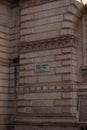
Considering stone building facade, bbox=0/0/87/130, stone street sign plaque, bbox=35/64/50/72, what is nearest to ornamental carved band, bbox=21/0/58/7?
stone building facade, bbox=0/0/87/130

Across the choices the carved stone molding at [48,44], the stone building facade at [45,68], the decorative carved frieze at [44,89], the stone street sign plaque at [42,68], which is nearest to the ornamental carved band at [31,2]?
the stone building facade at [45,68]

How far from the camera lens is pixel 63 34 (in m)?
16.3

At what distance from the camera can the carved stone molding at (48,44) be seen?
53.1ft

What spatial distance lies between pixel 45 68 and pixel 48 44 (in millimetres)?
1222

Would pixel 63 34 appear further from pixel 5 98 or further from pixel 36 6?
pixel 5 98

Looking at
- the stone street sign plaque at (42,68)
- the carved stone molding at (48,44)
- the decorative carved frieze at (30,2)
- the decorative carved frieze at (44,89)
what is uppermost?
the decorative carved frieze at (30,2)

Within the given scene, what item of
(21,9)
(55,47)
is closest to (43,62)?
(55,47)

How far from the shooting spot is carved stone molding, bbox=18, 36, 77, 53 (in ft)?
53.1

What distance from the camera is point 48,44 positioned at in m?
16.9

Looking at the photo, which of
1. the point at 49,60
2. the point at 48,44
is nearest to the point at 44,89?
the point at 49,60

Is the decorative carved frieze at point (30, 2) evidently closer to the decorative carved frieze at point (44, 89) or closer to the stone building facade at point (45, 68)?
the stone building facade at point (45, 68)

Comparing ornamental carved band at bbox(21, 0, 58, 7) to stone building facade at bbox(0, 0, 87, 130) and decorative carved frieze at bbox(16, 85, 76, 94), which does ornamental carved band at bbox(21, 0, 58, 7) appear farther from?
decorative carved frieze at bbox(16, 85, 76, 94)

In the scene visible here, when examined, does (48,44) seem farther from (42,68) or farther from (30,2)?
(30,2)

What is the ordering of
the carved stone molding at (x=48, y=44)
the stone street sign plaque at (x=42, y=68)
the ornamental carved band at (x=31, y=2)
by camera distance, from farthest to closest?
the ornamental carved band at (x=31, y=2) < the stone street sign plaque at (x=42, y=68) < the carved stone molding at (x=48, y=44)
